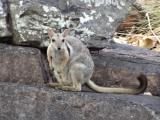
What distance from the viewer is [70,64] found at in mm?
8148

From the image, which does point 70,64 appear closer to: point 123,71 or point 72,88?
point 72,88

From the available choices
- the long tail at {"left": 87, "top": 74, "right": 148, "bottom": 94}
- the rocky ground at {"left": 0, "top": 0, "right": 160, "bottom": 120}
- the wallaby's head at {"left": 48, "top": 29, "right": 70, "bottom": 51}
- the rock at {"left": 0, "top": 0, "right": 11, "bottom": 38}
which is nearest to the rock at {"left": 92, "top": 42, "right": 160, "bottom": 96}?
the rocky ground at {"left": 0, "top": 0, "right": 160, "bottom": 120}

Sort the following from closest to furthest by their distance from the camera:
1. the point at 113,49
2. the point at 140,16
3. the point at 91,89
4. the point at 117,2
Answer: the point at 91,89 → the point at 117,2 → the point at 113,49 → the point at 140,16

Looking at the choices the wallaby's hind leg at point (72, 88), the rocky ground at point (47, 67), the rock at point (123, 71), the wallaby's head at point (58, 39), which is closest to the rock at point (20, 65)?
the rocky ground at point (47, 67)

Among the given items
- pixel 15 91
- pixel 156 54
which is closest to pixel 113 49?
pixel 156 54

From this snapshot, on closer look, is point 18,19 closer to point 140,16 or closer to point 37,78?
point 37,78

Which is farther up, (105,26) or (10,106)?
(105,26)

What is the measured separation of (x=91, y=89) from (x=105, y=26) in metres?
0.93

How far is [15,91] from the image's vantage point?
8.08m

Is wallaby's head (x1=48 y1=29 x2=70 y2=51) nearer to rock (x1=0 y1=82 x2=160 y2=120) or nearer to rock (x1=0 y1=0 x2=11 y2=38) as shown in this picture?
rock (x1=0 y1=82 x2=160 y2=120)

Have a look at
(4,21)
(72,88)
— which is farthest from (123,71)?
(4,21)

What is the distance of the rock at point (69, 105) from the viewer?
779 centimetres

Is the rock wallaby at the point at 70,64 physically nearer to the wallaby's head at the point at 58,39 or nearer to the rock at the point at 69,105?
the wallaby's head at the point at 58,39

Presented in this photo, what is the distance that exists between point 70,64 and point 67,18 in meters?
0.75
